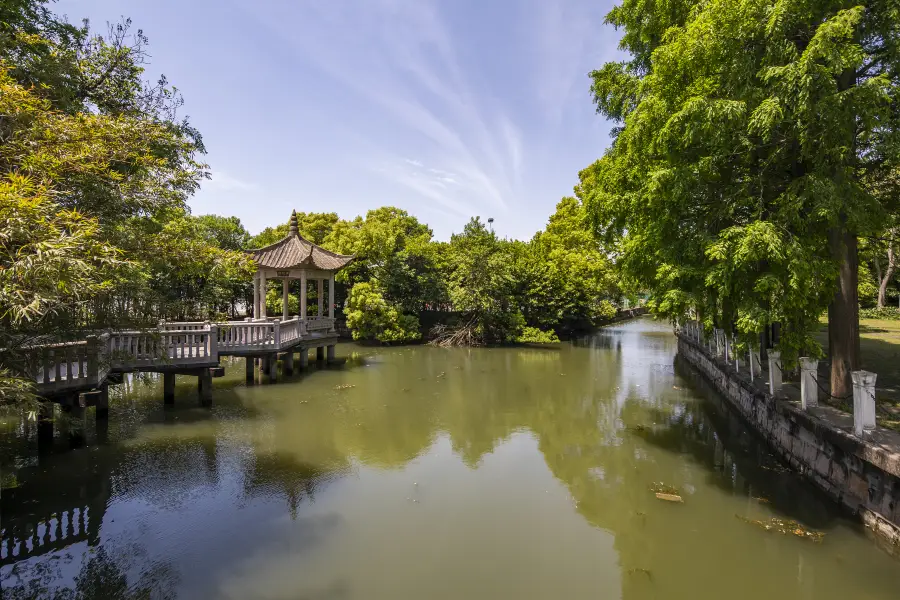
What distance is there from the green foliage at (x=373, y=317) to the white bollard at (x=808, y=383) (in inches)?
658

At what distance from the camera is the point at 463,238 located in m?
25.5

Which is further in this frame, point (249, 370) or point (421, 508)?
point (249, 370)

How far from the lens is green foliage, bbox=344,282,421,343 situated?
69.4 feet

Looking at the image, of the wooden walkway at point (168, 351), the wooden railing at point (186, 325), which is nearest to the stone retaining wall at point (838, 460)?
the wooden walkway at point (168, 351)

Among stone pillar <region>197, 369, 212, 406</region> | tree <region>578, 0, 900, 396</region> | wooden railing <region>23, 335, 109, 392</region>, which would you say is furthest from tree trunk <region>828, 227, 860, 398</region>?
stone pillar <region>197, 369, 212, 406</region>

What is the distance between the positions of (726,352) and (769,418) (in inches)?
150

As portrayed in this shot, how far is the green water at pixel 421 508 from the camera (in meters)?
4.32

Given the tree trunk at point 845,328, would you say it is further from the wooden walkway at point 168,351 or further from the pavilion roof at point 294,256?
the pavilion roof at point 294,256

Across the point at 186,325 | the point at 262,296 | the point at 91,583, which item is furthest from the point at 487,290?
the point at 91,583

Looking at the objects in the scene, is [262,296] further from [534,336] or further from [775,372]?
[775,372]

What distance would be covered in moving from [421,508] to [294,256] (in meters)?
11.6

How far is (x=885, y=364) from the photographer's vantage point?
10.4m

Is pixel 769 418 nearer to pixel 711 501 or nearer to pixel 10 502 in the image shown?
pixel 711 501

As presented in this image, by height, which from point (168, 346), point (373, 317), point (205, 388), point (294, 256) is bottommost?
point (205, 388)
